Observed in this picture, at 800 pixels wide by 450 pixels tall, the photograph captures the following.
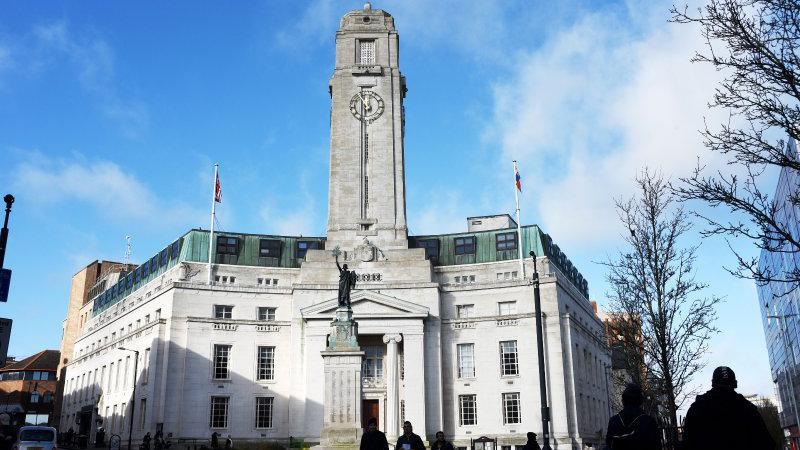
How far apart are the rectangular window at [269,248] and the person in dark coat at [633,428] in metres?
59.0

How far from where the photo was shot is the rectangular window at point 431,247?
66.2 meters

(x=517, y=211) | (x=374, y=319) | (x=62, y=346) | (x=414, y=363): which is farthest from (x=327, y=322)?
(x=62, y=346)

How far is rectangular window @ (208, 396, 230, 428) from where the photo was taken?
57469 mm

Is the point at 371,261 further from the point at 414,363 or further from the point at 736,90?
the point at 736,90

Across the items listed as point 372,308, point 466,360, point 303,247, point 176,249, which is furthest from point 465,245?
point 176,249

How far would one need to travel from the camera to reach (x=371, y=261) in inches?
2437

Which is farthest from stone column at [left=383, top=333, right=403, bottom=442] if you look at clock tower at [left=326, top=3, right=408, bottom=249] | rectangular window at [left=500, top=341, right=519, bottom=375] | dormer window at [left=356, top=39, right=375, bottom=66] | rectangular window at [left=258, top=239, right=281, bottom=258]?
dormer window at [left=356, top=39, right=375, bottom=66]

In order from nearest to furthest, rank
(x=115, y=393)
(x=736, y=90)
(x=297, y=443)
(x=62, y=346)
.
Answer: (x=736, y=90), (x=297, y=443), (x=115, y=393), (x=62, y=346)

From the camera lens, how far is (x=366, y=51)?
227ft

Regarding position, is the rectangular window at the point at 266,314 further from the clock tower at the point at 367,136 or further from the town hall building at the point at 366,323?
the clock tower at the point at 367,136

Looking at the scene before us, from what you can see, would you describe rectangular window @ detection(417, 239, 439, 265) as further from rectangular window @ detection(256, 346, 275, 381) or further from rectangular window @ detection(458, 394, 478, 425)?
rectangular window @ detection(256, 346, 275, 381)

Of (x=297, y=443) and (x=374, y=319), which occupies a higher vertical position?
(x=374, y=319)

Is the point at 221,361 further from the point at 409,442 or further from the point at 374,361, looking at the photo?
the point at 409,442

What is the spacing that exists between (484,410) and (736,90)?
46.1 m
